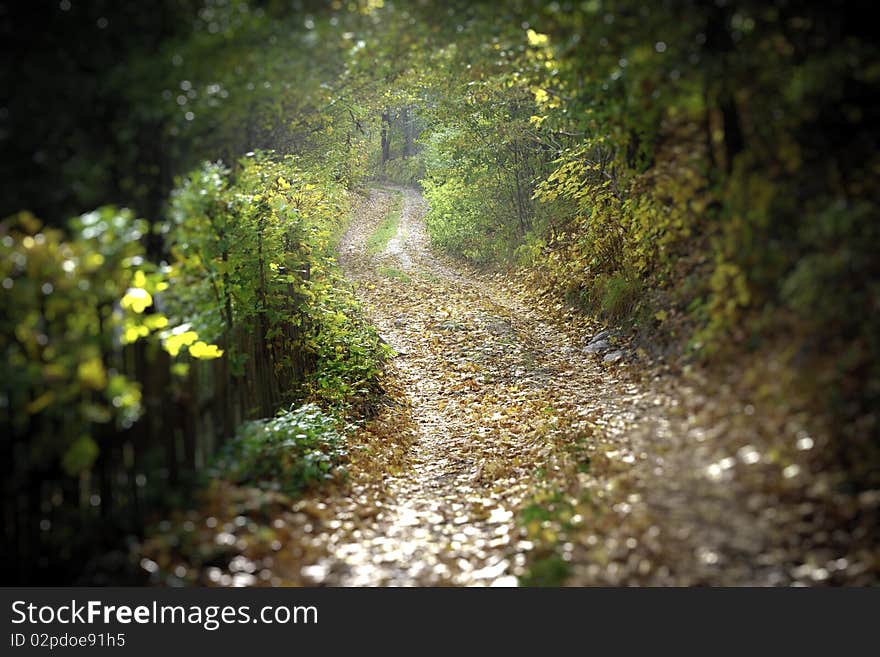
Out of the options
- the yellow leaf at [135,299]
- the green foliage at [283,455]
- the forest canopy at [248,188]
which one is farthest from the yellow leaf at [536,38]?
the green foliage at [283,455]

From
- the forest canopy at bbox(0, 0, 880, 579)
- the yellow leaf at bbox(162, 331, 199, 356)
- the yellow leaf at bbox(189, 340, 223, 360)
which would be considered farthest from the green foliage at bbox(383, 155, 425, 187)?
the yellow leaf at bbox(162, 331, 199, 356)

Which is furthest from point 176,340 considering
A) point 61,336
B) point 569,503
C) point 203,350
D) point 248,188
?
point 569,503

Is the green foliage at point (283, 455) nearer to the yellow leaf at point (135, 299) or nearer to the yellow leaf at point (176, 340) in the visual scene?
the yellow leaf at point (176, 340)

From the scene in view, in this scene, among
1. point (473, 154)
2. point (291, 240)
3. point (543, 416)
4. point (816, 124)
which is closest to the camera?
point (816, 124)

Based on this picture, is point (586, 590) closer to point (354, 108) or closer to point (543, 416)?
point (543, 416)

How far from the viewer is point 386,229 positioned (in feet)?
104

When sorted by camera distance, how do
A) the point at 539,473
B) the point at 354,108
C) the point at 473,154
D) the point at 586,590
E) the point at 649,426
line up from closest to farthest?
the point at 586,590 → the point at 649,426 → the point at 539,473 → the point at 354,108 → the point at 473,154

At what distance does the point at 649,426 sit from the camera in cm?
643

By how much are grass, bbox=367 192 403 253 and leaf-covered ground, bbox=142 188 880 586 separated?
1786 centimetres

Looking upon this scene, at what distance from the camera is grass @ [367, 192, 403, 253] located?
1074 inches

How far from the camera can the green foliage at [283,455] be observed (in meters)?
5.67

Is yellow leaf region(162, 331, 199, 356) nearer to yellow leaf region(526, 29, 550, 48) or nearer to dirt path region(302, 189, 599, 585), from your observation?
dirt path region(302, 189, 599, 585)

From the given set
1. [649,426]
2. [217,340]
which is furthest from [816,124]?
[217,340]

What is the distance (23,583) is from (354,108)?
12235 mm
